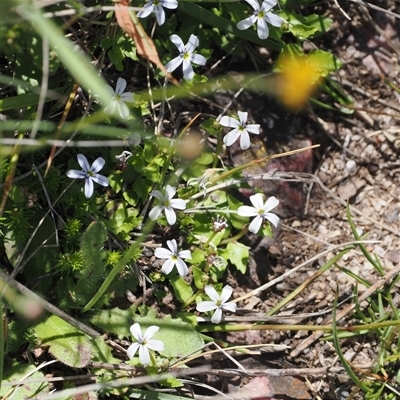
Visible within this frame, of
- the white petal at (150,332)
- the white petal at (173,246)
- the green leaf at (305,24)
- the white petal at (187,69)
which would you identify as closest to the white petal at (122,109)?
the white petal at (187,69)

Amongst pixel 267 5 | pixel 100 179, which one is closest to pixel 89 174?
pixel 100 179

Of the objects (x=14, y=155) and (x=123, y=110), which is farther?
(x=123, y=110)

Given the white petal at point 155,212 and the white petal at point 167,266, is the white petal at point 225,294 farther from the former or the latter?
the white petal at point 155,212

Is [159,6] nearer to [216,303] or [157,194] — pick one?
[157,194]

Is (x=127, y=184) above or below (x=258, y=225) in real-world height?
above

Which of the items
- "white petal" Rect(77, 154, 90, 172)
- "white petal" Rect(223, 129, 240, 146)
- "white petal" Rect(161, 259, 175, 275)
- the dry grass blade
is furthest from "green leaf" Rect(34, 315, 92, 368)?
the dry grass blade

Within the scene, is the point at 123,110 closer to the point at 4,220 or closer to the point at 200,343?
the point at 4,220

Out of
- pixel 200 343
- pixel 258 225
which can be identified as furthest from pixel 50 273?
pixel 258 225
